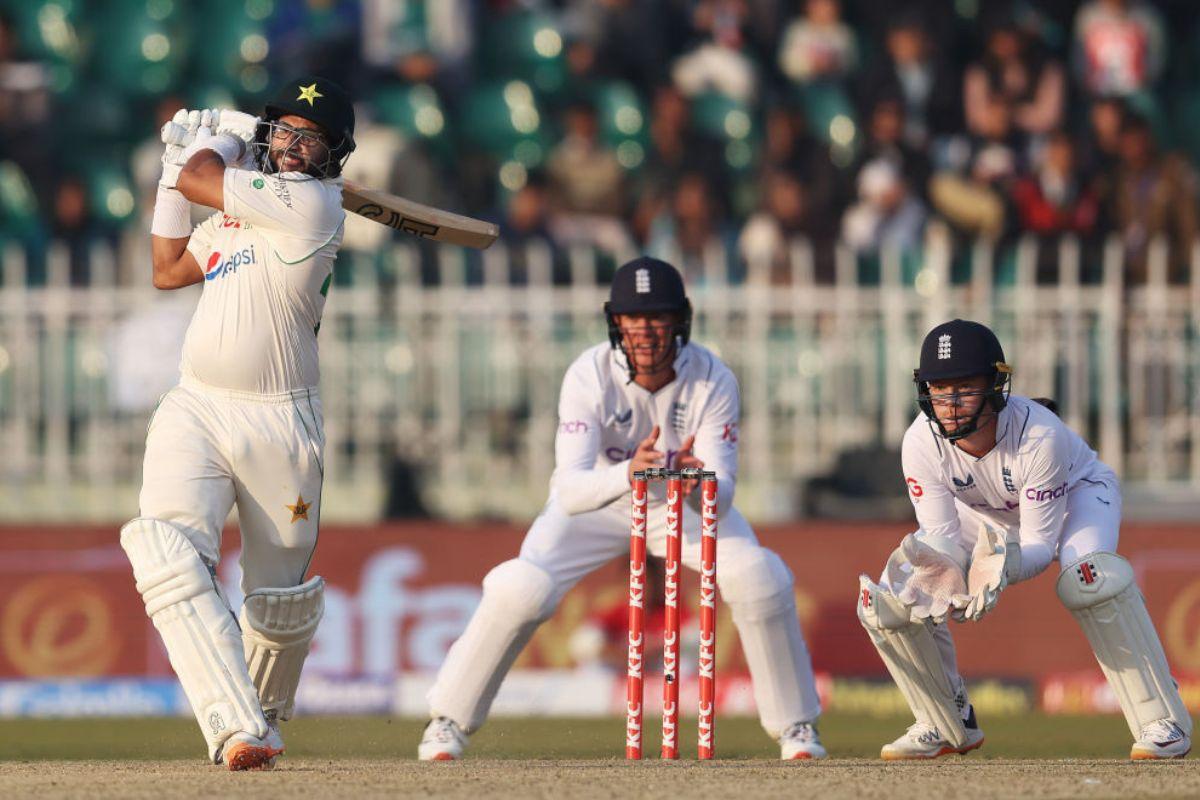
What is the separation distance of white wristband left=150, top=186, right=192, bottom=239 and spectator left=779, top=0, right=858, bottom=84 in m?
7.17

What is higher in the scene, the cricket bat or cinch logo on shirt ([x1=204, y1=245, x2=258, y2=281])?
the cricket bat

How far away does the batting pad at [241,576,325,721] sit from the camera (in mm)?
6477

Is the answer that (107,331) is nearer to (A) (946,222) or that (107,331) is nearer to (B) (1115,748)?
(A) (946,222)

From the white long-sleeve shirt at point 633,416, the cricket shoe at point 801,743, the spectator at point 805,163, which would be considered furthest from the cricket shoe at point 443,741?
the spectator at point 805,163

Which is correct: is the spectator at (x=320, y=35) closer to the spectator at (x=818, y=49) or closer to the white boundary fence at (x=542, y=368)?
the spectator at (x=818, y=49)

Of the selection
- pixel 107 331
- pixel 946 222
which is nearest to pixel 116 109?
pixel 107 331

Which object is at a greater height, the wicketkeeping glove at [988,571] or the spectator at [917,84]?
the spectator at [917,84]

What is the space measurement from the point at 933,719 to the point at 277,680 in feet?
7.13

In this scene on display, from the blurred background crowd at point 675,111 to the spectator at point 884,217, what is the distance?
0.7 inches

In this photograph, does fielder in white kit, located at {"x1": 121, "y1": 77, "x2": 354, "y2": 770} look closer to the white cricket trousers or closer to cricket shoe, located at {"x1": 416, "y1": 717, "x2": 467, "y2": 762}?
cricket shoe, located at {"x1": 416, "y1": 717, "x2": 467, "y2": 762}

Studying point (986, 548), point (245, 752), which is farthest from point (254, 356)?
point (986, 548)

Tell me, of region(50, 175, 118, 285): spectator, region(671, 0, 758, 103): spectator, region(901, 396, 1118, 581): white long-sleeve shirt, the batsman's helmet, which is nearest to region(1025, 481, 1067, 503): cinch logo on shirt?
region(901, 396, 1118, 581): white long-sleeve shirt

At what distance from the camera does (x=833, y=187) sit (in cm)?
1188

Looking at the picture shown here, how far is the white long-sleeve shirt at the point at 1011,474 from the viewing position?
696 cm
